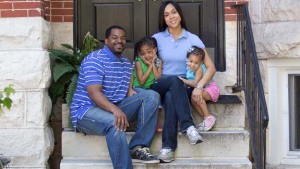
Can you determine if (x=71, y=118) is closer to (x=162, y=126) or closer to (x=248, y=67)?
Result: (x=162, y=126)

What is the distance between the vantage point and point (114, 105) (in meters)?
5.26

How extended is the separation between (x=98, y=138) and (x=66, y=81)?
28.7 inches

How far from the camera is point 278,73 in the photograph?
622 centimetres

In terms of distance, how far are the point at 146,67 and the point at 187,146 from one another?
36.5 inches

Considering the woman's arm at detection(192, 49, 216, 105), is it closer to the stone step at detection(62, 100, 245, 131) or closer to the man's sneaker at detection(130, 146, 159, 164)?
the stone step at detection(62, 100, 245, 131)

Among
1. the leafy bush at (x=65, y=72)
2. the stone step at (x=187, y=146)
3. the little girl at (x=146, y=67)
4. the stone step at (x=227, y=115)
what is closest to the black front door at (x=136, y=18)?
the leafy bush at (x=65, y=72)

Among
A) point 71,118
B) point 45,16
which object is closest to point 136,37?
point 45,16

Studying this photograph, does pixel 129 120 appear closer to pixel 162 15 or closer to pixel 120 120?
pixel 120 120

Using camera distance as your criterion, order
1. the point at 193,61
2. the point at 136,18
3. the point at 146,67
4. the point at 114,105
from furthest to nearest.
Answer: the point at 136,18 → the point at 146,67 → the point at 193,61 → the point at 114,105

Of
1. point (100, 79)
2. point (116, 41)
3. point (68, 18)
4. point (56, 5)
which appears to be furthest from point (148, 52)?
point (56, 5)

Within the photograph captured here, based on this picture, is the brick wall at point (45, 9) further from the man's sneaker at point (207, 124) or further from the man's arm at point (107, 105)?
the man's sneaker at point (207, 124)

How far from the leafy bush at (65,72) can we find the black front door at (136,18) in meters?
0.56

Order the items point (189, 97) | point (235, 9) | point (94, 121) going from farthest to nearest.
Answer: point (235, 9) < point (189, 97) < point (94, 121)

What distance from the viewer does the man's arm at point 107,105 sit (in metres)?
5.12
